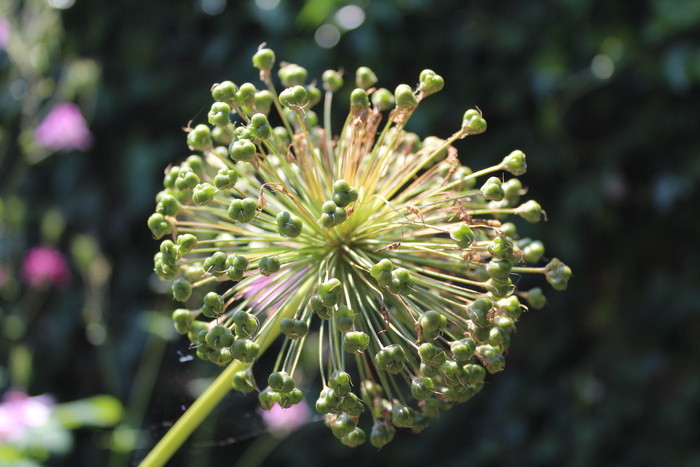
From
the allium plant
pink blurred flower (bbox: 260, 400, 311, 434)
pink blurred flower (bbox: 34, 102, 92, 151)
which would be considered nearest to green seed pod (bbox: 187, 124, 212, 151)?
the allium plant

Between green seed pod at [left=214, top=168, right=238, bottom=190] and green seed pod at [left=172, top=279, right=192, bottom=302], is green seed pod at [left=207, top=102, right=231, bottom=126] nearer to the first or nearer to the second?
green seed pod at [left=214, top=168, right=238, bottom=190]

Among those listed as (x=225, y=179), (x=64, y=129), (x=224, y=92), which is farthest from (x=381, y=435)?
(x=64, y=129)

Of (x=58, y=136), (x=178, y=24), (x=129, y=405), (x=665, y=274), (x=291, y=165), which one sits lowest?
(x=665, y=274)

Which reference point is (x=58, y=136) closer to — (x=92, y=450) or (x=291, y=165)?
(x=92, y=450)

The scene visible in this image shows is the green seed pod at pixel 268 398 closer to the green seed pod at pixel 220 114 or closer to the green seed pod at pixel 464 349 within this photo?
the green seed pod at pixel 464 349

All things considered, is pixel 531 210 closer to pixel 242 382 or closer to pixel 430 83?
pixel 430 83

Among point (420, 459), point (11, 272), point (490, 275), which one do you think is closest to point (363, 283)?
point (490, 275)

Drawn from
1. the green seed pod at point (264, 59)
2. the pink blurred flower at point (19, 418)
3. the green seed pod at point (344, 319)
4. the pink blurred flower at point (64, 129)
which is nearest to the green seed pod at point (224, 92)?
the green seed pod at point (264, 59)
